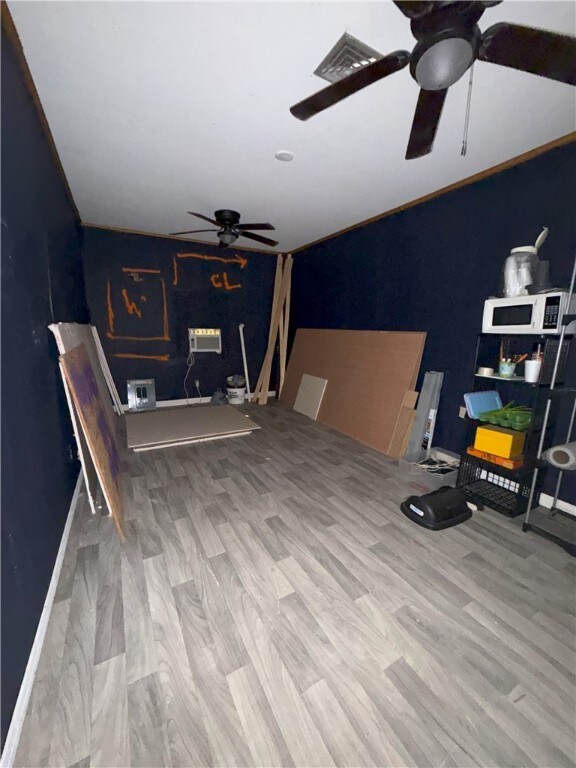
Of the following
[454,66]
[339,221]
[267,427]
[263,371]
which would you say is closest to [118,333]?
[263,371]

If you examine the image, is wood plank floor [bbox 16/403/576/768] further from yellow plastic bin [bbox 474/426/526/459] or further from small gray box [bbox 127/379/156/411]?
small gray box [bbox 127/379/156/411]

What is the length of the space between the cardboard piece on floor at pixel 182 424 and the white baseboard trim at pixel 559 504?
294 cm

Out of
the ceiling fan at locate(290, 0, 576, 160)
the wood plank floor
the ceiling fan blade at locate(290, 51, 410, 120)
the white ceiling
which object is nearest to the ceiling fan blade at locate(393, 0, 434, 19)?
the ceiling fan at locate(290, 0, 576, 160)

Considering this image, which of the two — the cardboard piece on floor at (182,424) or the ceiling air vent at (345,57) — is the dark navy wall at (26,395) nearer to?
the cardboard piece on floor at (182,424)

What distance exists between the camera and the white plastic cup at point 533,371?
1.99 meters

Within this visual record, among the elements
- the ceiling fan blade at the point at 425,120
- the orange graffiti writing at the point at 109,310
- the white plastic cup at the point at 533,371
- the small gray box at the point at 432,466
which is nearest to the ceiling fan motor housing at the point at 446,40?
the ceiling fan blade at the point at 425,120

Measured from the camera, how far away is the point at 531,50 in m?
1.07

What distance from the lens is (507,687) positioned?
1.16 meters

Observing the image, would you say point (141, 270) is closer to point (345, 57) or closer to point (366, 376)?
point (366, 376)

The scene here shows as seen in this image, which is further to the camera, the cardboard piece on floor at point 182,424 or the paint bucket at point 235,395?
the paint bucket at point 235,395

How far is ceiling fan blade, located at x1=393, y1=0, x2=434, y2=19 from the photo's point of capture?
3.09 ft

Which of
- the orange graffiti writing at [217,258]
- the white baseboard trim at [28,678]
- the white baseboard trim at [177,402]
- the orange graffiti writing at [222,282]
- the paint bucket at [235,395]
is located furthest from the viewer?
the paint bucket at [235,395]

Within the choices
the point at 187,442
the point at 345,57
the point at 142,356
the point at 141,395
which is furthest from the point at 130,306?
the point at 345,57

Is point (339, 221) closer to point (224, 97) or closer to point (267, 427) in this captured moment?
point (224, 97)
